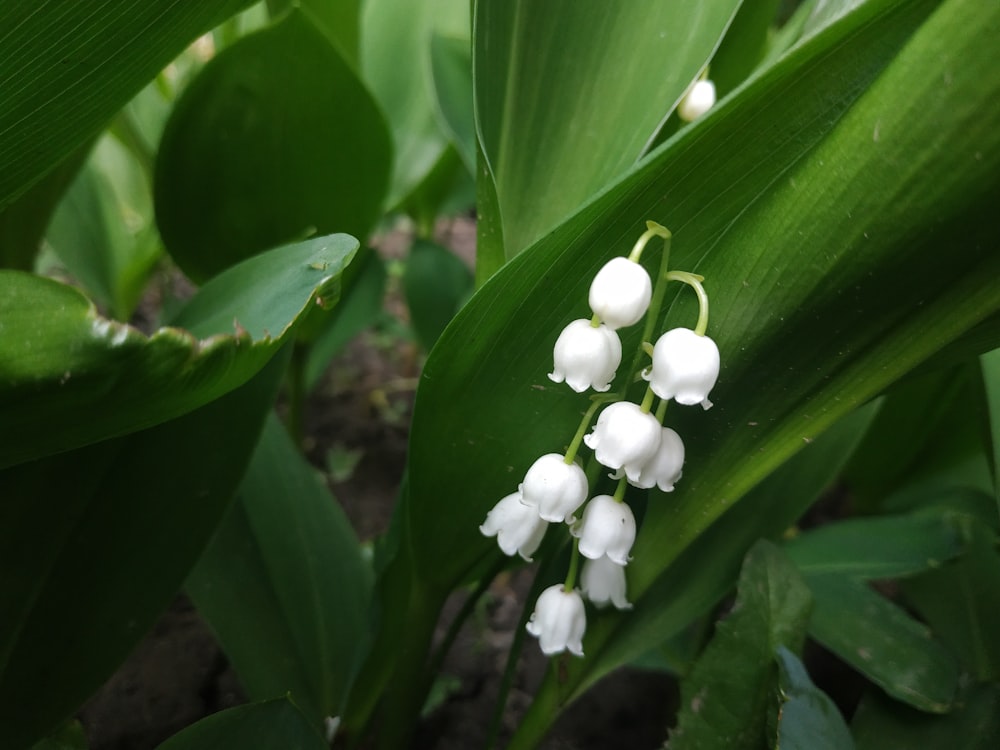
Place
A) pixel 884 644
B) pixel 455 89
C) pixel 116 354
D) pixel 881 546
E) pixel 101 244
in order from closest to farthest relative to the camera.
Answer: pixel 116 354, pixel 884 644, pixel 881 546, pixel 455 89, pixel 101 244

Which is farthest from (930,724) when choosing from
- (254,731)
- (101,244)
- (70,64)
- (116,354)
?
(101,244)

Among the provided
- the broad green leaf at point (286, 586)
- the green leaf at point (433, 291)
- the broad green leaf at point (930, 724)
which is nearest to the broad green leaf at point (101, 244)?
the green leaf at point (433, 291)

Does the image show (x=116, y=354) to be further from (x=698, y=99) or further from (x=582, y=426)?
(x=698, y=99)

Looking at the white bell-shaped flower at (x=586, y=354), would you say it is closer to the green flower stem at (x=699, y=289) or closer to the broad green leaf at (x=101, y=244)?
the green flower stem at (x=699, y=289)

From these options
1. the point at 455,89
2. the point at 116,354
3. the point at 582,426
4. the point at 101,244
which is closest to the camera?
the point at 116,354

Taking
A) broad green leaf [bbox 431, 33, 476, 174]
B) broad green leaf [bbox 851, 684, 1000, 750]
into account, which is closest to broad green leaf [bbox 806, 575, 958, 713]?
broad green leaf [bbox 851, 684, 1000, 750]

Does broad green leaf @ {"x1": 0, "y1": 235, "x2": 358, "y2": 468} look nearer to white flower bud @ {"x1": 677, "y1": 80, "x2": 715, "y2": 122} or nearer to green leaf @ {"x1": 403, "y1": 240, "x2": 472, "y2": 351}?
white flower bud @ {"x1": 677, "y1": 80, "x2": 715, "y2": 122}

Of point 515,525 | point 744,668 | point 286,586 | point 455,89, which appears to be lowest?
point 744,668
